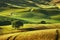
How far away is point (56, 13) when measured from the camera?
110812mm

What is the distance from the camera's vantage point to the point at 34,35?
5019 centimetres

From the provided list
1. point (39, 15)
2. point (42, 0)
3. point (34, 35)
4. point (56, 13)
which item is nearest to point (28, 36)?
point (34, 35)

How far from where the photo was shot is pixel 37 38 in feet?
161

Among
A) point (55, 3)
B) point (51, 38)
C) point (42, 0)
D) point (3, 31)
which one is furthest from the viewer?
point (42, 0)

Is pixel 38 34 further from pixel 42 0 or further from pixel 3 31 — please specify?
pixel 42 0

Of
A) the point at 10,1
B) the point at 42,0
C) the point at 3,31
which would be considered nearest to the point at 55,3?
the point at 42,0

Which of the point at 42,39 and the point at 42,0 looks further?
the point at 42,0

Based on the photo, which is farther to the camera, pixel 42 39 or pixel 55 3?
pixel 55 3

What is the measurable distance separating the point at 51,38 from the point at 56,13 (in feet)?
210

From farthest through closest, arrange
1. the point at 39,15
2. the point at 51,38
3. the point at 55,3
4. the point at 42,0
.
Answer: the point at 42,0
the point at 55,3
the point at 39,15
the point at 51,38

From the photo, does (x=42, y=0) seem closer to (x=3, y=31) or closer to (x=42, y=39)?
(x=3, y=31)

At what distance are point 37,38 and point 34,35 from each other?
1482 millimetres

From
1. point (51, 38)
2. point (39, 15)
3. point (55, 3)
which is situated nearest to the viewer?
point (51, 38)

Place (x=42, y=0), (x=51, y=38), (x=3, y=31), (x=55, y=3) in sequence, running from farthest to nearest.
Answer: (x=42, y=0) < (x=55, y=3) < (x=3, y=31) < (x=51, y=38)
